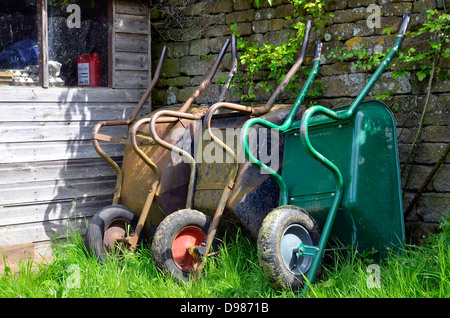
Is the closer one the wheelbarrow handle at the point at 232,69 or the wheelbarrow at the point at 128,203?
the wheelbarrow at the point at 128,203

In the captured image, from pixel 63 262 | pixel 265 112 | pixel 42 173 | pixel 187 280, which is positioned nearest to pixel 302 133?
pixel 265 112

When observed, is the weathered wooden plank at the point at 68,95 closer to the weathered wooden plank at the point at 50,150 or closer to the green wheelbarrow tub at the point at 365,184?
the weathered wooden plank at the point at 50,150

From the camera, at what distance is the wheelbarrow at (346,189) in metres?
2.97

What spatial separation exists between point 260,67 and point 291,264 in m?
1.91

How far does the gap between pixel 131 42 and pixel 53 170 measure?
51.7 inches

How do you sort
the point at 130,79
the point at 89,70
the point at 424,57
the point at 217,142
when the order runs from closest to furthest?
the point at 217,142
the point at 424,57
the point at 89,70
the point at 130,79

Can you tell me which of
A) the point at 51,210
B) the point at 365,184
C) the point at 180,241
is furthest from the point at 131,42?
the point at 365,184

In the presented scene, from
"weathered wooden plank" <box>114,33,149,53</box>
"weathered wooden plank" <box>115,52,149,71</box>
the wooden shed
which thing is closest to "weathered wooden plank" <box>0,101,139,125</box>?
the wooden shed

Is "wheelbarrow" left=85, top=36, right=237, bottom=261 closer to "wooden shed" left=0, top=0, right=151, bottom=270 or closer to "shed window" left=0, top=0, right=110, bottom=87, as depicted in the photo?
"wooden shed" left=0, top=0, right=151, bottom=270

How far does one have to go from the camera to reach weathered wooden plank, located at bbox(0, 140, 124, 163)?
164 inches

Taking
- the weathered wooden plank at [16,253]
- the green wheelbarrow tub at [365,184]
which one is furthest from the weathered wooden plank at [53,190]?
the green wheelbarrow tub at [365,184]

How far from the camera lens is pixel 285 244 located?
2939 millimetres

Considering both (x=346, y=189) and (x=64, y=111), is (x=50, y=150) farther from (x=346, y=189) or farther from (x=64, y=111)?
(x=346, y=189)

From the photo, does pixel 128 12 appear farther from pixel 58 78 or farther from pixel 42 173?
pixel 42 173
